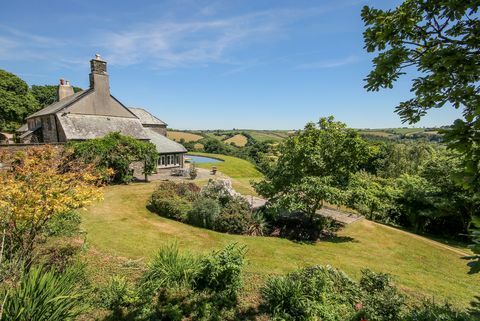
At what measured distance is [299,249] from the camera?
11891 mm

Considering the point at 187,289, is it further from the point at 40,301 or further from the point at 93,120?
the point at 93,120

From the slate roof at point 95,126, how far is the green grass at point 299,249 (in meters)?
11.3

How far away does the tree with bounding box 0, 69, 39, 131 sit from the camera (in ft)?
129

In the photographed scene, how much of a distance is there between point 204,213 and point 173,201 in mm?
2567

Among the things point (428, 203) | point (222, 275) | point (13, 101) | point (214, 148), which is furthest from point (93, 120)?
point (214, 148)

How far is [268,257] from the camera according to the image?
398 inches

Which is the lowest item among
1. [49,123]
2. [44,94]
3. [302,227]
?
[302,227]

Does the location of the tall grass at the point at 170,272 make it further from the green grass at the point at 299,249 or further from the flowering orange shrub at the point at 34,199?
the flowering orange shrub at the point at 34,199

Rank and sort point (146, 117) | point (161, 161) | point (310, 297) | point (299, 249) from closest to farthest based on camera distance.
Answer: point (310, 297) → point (299, 249) → point (161, 161) → point (146, 117)

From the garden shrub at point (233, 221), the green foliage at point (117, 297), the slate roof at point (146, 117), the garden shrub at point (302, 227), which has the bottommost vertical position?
the garden shrub at point (302, 227)

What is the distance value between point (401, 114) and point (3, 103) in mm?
52214

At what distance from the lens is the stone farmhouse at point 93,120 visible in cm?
2566

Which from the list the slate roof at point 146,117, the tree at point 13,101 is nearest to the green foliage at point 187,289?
the slate roof at point 146,117

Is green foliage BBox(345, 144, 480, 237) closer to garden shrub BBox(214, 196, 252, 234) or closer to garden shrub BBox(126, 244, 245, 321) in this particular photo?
garden shrub BBox(214, 196, 252, 234)
